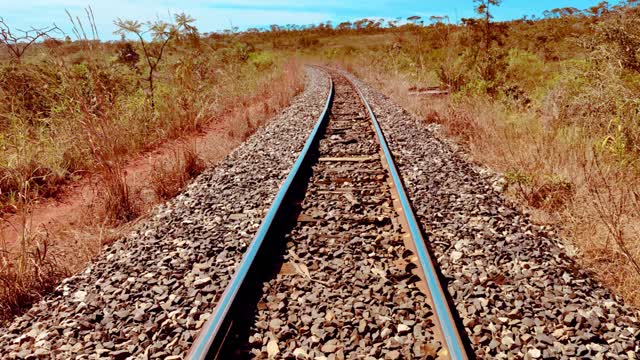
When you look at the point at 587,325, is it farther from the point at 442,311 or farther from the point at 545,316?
the point at 442,311

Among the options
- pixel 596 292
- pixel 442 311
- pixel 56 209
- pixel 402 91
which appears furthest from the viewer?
pixel 402 91

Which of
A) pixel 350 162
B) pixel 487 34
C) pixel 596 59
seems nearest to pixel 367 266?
pixel 350 162

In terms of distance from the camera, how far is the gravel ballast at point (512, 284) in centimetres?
237

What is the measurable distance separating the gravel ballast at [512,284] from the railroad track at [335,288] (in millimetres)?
245

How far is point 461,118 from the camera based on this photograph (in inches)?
299

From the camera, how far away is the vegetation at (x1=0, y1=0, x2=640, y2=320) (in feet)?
12.7

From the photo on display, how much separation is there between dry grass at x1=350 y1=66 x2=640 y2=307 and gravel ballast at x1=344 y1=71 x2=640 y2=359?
0.20m

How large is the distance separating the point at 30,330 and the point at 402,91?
11109mm

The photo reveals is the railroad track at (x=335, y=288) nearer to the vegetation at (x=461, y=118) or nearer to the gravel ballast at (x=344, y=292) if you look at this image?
the gravel ballast at (x=344, y=292)

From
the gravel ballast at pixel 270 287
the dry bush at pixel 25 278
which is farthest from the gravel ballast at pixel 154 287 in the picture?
the dry bush at pixel 25 278

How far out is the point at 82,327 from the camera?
260cm

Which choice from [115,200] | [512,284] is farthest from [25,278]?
[512,284]

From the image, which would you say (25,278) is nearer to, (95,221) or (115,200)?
(95,221)

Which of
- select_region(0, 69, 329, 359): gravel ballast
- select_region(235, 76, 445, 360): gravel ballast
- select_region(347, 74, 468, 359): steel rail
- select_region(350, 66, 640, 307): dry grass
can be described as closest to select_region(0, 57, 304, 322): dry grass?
select_region(0, 69, 329, 359): gravel ballast
